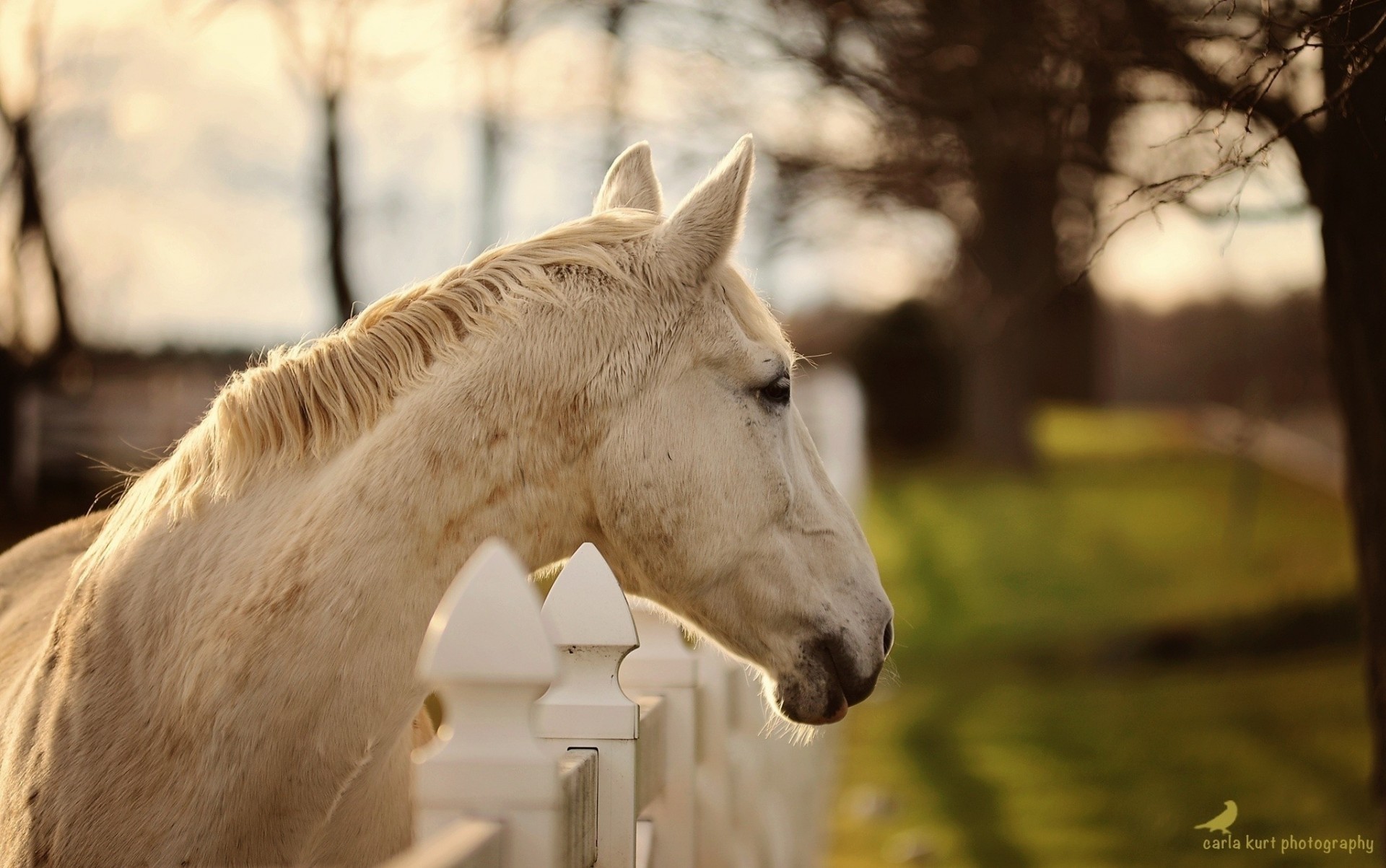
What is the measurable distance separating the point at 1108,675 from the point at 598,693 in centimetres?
869

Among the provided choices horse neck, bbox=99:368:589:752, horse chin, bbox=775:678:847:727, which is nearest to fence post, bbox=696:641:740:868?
horse chin, bbox=775:678:847:727

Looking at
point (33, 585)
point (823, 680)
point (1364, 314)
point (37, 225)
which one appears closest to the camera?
point (823, 680)

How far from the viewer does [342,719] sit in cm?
197

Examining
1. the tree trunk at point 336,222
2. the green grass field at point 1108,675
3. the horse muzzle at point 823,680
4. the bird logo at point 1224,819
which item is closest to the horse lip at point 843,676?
the horse muzzle at point 823,680

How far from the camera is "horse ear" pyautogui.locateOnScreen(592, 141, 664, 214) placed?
9.61ft

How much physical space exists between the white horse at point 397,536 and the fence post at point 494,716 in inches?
26.6

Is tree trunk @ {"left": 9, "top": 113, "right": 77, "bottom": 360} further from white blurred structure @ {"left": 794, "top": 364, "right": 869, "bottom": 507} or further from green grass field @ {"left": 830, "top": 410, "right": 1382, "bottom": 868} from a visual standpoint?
green grass field @ {"left": 830, "top": 410, "right": 1382, "bottom": 868}

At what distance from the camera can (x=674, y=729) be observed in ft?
8.73

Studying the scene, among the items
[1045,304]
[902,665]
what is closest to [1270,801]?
[1045,304]

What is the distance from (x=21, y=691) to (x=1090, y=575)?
1116 centimetres

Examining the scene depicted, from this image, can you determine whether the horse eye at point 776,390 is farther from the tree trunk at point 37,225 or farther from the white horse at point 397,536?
the tree trunk at point 37,225

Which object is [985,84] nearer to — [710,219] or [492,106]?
[710,219]

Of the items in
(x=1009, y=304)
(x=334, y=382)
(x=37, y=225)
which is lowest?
(x=334, y=382)

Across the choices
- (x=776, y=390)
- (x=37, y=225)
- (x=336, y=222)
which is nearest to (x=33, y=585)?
(x=776, y=390)
